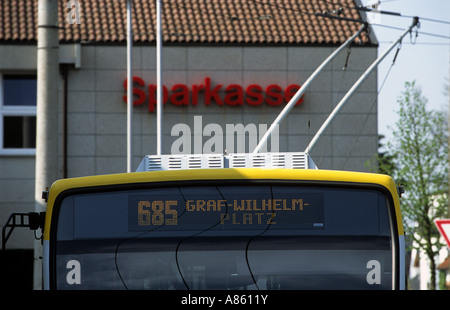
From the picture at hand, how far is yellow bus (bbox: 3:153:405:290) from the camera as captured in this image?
6773mm

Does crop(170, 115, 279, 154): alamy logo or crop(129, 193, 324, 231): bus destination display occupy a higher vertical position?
crop(170, 115, 279, 154): alamy logo

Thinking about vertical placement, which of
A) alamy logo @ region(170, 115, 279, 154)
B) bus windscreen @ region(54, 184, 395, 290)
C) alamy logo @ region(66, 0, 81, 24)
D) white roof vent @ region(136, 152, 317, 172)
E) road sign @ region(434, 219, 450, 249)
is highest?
alamy logo @ region(66, 0, 81, 24)

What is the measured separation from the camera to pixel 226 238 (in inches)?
270

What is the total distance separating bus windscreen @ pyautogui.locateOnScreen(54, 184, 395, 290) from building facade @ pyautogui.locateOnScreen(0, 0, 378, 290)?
24643mm

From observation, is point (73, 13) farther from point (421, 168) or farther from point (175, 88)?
point (421, 168)

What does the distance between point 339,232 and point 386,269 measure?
1.31 ft

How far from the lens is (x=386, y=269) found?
22.9 ft

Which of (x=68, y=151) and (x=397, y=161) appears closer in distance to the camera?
(x=397, y=161)

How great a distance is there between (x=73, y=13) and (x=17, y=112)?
374 cm

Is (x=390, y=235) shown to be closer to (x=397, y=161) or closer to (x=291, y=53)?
(x=397, y=161)

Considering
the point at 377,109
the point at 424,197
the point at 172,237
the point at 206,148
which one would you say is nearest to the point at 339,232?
the point at 172,237

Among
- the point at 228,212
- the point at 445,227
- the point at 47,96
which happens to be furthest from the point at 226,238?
the point at 47,96

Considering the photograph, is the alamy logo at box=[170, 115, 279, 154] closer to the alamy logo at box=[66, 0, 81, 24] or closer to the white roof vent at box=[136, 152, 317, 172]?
the alamy logo at box=[66, 0, 81, 24]

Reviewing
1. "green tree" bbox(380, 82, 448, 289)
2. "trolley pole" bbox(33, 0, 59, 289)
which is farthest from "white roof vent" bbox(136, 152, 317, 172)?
"green tree" bbox(380, 82, 448, 289)
